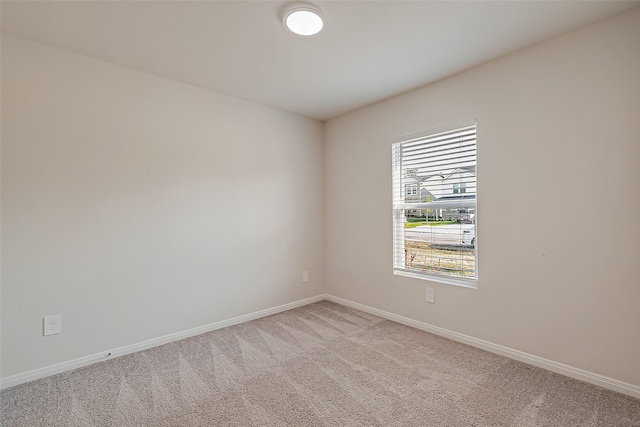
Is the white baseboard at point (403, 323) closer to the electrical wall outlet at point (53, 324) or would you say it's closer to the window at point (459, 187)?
the electrical wall outlet at point (53, 324)

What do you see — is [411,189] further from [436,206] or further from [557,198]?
[557,198]

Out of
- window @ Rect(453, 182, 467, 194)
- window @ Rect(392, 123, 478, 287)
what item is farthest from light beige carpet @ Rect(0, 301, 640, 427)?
window @ Rect(453, 182, 467, 194)

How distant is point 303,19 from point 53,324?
8.85ft

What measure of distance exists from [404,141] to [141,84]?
2.44 meters

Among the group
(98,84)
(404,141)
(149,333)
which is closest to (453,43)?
(404,141)

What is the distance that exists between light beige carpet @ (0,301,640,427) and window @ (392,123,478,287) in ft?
2.29

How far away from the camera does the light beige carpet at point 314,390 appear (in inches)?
64.7

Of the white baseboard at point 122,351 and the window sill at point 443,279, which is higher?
the window sill at point 443,279

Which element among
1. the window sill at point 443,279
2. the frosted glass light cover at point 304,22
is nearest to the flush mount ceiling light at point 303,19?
the frosted glass light cover at point 304,22

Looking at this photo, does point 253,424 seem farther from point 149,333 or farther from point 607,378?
point 607,378

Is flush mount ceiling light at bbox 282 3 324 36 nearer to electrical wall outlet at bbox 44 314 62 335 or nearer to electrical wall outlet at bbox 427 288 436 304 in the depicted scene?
electrical wall outlet at bbox 427 288 436 304

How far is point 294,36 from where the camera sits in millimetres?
2041

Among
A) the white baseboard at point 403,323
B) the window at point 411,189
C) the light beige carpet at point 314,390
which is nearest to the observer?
the light beige carpet at point 314,390

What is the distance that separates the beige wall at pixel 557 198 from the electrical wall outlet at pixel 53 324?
2911 millimetres
